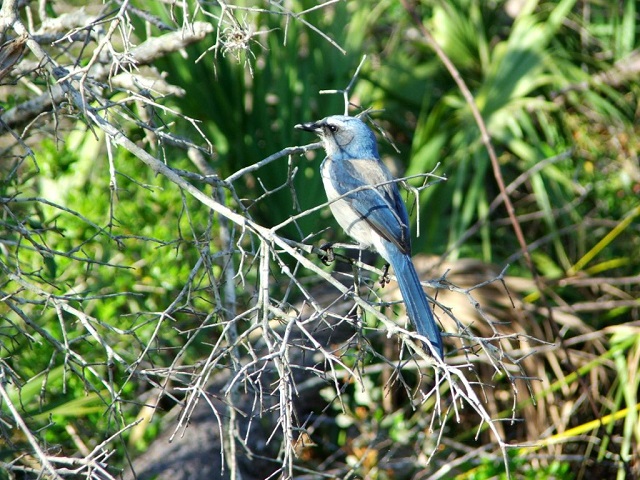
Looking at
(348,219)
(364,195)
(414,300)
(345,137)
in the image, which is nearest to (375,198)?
(364,195)

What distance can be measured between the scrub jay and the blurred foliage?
0.49 metres

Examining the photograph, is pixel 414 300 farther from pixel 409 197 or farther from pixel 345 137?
pixel 409 197

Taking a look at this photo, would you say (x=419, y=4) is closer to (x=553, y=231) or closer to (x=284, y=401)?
Answer: (x=553, y=231)

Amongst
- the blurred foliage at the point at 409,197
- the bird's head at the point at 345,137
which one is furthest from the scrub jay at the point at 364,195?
the blurred foliage at the point at 409,197

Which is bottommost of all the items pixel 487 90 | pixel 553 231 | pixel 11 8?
pixel 553 231

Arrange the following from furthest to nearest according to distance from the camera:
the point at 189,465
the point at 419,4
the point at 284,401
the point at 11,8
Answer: the point at 419,4, the point at 189,465, the point at 11,8, the point at 284,401

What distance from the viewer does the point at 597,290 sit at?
564 centimetres

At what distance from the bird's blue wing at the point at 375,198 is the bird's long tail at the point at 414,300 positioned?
62 mm

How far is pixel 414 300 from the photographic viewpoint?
2.86 meters

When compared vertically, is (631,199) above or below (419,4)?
below

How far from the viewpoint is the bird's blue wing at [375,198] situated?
3.32 metres

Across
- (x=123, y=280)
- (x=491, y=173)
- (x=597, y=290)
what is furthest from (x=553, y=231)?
(x=123, y=280)

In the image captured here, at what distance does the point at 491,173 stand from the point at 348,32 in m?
1.77

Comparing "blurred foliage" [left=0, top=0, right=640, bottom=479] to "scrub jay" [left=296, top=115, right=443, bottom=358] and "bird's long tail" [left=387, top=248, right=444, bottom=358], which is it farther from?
"bird's long tail" [left=387, top=248, right=444, bottom=358]
